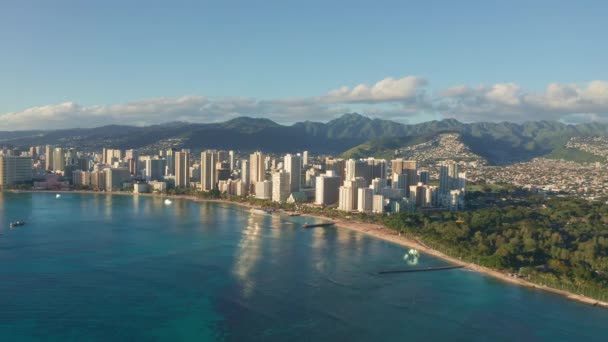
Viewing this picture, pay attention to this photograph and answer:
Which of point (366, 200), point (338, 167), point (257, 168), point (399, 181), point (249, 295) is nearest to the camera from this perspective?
point (249, 295)

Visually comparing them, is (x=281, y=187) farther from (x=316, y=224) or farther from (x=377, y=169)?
A: (x=316, y=224)

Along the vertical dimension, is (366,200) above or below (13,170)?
below

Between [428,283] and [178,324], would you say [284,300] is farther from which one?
[428,283]

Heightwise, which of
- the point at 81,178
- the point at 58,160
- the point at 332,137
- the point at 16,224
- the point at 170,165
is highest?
the point at 332,137

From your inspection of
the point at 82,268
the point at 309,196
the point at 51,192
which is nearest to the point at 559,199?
the point at 309,196

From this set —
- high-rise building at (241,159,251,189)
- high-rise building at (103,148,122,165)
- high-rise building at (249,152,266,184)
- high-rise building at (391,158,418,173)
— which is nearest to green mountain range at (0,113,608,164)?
high-rise building at (103,148,122,165)

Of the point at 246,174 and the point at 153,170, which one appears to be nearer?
the point at 246,174

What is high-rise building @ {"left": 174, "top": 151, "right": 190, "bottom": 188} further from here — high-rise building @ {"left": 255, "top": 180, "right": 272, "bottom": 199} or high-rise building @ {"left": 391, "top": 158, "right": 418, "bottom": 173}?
high-rise building @ {"left": 391, "top": 158, "right": 418, "bottom": 173}

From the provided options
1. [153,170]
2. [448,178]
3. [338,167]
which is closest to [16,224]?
[153,170]
